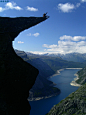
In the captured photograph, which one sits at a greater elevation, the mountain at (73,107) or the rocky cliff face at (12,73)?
the rocky cliff face at (12,73)

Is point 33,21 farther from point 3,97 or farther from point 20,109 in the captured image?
point 20,109

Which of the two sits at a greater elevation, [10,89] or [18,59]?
[18,59]

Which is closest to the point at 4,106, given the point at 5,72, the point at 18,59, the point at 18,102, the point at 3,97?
the point at 3,97

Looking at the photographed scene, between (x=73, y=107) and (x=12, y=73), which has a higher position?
(x=12, y=73)

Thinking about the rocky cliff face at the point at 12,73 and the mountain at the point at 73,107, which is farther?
the mountain at the point at 73,107

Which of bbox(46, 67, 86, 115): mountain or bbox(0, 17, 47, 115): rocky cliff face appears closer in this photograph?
bbox(0, 17, 47, 115): rocky cliff face

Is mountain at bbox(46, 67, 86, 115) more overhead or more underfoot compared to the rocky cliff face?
more underfoot

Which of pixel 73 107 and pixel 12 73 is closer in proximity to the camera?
pixel 12 73

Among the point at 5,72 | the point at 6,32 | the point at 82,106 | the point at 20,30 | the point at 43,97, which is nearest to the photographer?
the point at 5,72
